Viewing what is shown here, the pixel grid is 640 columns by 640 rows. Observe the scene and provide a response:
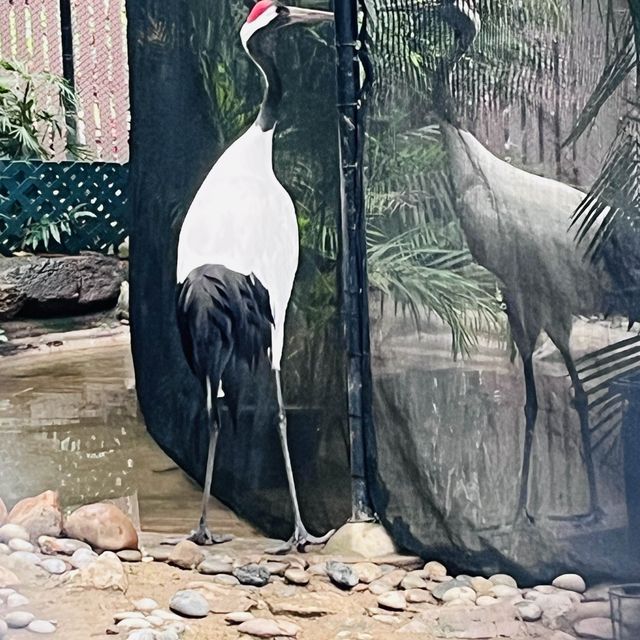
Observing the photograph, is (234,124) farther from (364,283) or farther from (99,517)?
(99,517)

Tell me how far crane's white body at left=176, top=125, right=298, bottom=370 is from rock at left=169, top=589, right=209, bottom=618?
0.74 metres

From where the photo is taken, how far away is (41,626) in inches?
116

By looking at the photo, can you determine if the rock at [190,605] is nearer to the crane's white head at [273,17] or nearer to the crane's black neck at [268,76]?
the crane's black neck at [268,76]

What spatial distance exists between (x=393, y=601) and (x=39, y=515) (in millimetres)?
1153

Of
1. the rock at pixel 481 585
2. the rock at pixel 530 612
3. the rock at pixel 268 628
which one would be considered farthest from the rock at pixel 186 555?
the rock at pixel 530 612

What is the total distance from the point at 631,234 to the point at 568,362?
0.37 m

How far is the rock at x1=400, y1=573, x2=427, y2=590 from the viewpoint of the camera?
303cm

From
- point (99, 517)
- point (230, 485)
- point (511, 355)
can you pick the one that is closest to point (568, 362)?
point (511, 355)

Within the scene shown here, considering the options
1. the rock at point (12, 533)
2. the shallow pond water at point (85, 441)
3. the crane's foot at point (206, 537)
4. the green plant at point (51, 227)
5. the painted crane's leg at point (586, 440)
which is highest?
the green plant at point (51, 227)

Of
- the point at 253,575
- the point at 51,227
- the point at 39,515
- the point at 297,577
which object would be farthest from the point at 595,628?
the point at 51,227

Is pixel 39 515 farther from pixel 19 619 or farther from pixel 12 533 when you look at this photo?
pixel 19 619

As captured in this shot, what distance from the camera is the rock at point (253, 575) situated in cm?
311

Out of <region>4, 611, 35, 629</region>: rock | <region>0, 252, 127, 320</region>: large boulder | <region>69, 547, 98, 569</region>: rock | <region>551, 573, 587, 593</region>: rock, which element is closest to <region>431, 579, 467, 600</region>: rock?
<region>551, 573, 587, 593</region>: rock

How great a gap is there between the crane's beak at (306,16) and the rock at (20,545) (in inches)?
69.4
